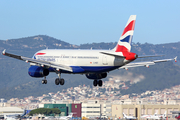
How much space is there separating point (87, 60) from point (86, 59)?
311 mm

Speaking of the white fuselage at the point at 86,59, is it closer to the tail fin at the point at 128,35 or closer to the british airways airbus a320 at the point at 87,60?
the british airways airbus a320 at the point at 87,60

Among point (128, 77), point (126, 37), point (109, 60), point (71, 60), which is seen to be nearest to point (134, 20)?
point (126, 37)

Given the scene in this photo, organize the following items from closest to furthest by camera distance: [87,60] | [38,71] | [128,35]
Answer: [128,35] → [87,60] → [38,71]

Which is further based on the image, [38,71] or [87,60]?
[38,71]

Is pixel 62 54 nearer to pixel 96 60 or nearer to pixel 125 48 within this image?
pixel 96 60

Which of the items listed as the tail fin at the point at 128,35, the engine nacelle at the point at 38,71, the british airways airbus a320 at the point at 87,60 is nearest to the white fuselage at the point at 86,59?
the british airways airbus a320 at the point at 87,60

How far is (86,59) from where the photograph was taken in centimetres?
7212

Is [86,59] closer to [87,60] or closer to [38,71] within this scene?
[87,60]

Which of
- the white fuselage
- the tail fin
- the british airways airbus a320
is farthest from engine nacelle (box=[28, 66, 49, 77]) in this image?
the tail fin

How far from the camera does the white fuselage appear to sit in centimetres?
6950

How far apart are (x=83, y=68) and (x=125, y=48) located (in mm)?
8363

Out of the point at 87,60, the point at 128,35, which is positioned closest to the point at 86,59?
the point at 87,60

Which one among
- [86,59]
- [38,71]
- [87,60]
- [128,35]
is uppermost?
[128,35]

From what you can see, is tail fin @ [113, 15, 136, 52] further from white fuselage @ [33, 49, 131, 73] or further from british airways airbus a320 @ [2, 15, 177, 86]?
white fuselage @ [33, 49, 131, 73]
